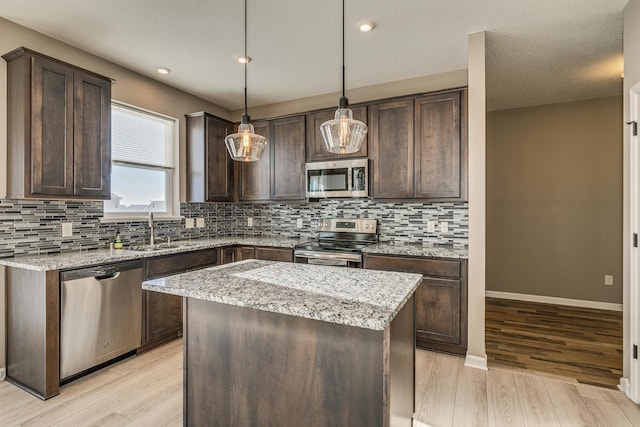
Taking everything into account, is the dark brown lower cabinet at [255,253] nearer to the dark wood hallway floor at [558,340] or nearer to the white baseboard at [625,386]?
the dark wood hallway floor at [558,340]

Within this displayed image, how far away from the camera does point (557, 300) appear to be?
4477mm

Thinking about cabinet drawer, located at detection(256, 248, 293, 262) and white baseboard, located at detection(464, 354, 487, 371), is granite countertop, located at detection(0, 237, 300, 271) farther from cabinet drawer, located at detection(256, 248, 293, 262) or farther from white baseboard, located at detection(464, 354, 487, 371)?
white baseboard, located at detection(464, 354, 487, 371)

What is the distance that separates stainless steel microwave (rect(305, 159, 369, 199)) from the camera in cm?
356

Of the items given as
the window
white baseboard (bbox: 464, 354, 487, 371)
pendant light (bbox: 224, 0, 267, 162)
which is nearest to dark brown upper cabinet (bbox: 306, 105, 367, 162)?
the window

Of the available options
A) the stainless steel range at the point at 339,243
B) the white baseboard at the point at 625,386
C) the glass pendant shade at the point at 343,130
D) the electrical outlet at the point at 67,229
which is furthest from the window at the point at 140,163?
the white baseboard at the point at 625,386

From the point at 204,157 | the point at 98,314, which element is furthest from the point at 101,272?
the point at 204,157

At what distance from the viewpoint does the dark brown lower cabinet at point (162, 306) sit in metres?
2.93

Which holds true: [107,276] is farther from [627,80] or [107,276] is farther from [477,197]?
[627,80]

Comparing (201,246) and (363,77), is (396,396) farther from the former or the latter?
(363,77)

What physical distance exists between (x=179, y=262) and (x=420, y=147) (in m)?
2.65

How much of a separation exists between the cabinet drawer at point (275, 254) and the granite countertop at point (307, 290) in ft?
5.42

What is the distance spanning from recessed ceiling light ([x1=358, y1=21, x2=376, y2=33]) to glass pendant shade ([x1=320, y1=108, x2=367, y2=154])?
1.36 m

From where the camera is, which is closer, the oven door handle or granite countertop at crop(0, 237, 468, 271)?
granite countertop at crop(0, 237, 468, 271)

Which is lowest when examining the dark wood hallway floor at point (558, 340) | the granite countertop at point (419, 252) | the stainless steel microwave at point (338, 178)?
the dark wood hallway floor at point (558, 340)
